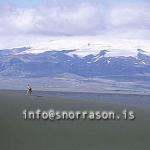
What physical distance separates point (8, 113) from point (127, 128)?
5.50 meters

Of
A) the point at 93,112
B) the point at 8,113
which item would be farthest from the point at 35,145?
the point at 93,112

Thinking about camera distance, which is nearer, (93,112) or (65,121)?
(65,121)

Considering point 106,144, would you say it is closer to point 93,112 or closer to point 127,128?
point 127,128

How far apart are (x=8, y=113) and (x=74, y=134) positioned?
4.93 metres

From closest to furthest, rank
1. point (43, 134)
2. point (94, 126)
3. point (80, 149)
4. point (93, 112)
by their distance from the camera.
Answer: point (80, 149)
point (43, 134)
point (94, 126)
point (93, 112)

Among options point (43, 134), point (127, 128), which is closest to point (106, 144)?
point (43, 134)

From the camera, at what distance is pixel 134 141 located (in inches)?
796

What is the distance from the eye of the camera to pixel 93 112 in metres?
28.3

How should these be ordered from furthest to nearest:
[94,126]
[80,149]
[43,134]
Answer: [94,126] < [43,134] < [80,149]

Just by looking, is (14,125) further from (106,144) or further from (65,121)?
(106,144)

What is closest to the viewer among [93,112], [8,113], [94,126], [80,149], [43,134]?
[80,149]

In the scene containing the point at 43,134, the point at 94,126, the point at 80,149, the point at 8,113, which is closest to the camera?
the point at 80,149

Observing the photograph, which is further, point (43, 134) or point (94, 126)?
point (94, 126)

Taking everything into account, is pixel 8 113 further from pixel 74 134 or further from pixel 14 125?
pixel 74 134
